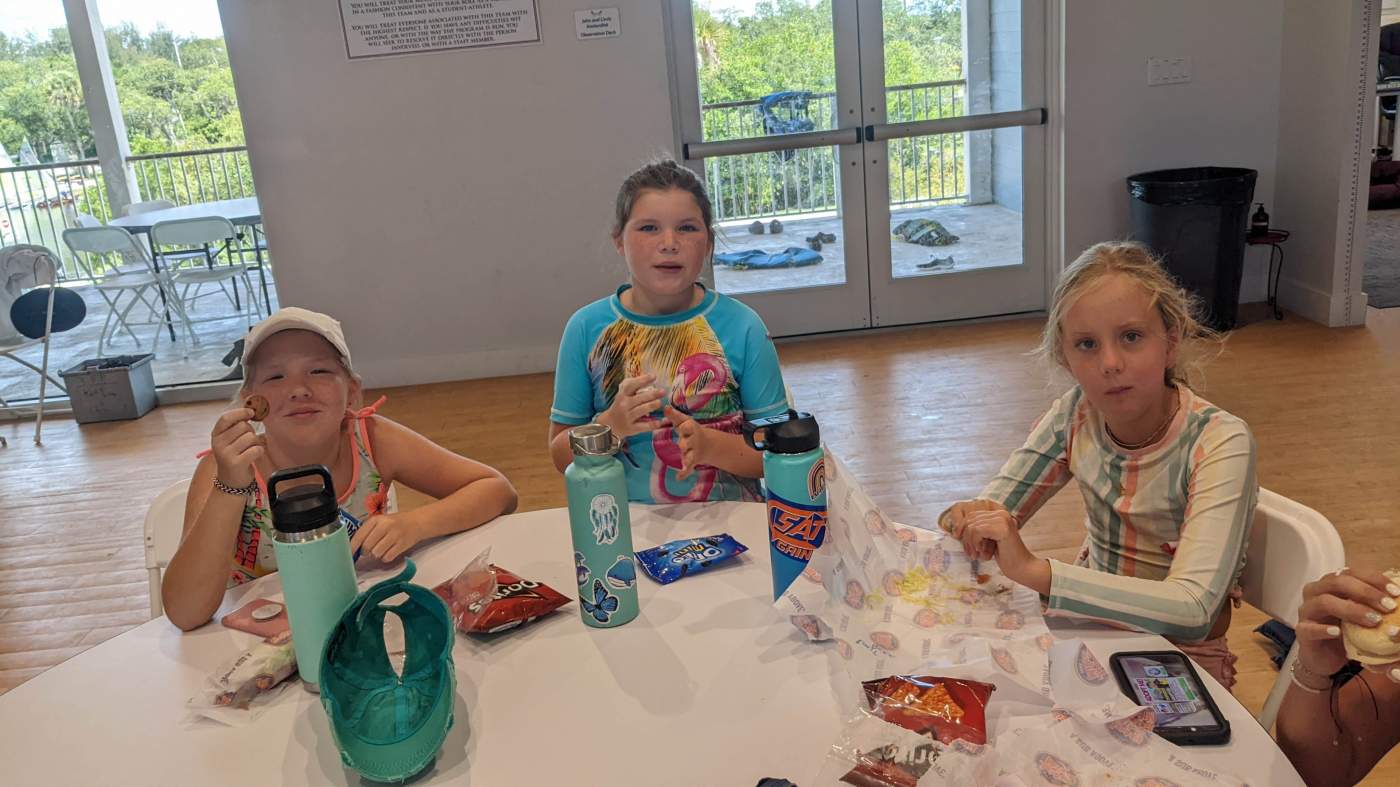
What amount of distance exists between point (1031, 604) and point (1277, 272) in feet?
14.9

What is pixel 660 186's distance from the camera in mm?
1887

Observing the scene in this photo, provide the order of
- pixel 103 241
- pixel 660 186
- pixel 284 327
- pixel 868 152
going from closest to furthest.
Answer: pixel 284 327 → pixel 660 186 → pixel 103 241 → pixel 868 152

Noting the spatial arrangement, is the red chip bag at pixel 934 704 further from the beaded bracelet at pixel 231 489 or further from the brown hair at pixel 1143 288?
the beaded bracelet at pixel 231 489

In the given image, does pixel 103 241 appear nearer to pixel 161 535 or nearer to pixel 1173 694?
pixel 161 535

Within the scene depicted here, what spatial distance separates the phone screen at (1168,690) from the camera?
999 mm

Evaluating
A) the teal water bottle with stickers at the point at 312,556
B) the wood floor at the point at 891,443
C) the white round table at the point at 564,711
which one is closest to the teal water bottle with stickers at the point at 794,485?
the white round table at the point at 564,711

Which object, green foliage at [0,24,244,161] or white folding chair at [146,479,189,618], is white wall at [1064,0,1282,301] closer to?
green foliage at [0,24,244,161]

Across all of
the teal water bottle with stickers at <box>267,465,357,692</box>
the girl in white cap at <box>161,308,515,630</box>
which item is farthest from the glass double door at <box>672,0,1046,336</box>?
the teal water bottle with stickers at <box>267,465,357,692</box>

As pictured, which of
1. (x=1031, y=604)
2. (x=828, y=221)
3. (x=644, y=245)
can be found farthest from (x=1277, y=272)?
(x=1031, y=604)

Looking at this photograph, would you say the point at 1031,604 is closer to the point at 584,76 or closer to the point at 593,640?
the point at 593,640

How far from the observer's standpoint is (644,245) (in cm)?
185

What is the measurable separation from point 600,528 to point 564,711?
20 cm

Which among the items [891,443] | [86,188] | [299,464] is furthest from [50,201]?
[299,464]

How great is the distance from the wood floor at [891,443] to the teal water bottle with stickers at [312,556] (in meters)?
1.80
